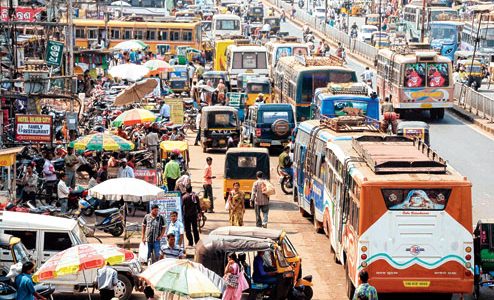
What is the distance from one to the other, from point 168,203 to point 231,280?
229 inches

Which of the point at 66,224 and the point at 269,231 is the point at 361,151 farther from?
the point at 66,224

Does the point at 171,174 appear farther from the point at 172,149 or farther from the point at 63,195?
the point at 172,149

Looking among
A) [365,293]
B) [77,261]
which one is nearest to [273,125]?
[365,293]

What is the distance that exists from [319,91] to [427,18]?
4768cm

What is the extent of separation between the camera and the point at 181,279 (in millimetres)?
18016

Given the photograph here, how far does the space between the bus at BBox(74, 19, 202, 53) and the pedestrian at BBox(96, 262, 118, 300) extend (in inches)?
2113

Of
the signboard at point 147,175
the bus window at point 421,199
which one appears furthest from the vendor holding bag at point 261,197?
the bus window at point 421,199

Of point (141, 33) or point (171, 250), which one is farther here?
point (141, 33)

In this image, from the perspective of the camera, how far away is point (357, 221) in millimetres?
21516

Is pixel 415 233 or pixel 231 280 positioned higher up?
pixel 415 233

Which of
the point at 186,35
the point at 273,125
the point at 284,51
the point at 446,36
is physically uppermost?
the point at 273,125

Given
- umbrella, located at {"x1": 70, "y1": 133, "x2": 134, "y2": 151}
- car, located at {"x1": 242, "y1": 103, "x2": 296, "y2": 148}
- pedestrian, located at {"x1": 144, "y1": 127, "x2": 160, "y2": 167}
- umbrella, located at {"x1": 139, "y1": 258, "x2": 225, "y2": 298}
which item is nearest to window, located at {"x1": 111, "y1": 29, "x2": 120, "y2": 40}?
car, located at {"x1": 242, "y1": 103, "x2": 296, "y2": 148}

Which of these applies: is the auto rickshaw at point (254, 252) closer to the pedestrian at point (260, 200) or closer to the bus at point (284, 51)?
the pedestrian at point (260, 200)

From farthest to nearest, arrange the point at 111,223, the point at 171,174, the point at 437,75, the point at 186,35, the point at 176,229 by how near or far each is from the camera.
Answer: the point at 186,35 < the point at 437,75 < the point at 171,174 < the point at 111,223 < the point at 176,229
